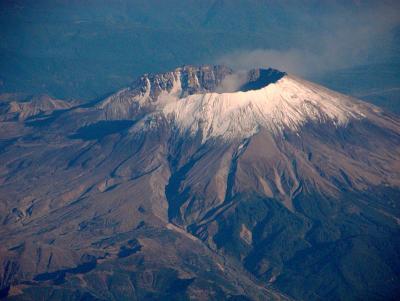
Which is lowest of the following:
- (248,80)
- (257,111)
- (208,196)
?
(208,196)

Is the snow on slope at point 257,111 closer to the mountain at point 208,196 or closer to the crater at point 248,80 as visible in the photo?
the mountain at point 208,196

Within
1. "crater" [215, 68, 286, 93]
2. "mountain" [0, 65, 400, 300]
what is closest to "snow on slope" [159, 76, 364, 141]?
"mountain" [0, 65, 400, 300]

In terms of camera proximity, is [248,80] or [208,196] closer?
[208,196]

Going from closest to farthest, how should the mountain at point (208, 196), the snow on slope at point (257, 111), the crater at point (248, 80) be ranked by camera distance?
the mountain at point (208, 196) → the snow on slope at point (257, 111) → the crater at point (248, 80)

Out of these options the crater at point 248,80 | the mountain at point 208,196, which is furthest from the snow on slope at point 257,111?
the crater at point 248,80

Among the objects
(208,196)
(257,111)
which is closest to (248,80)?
(257,111)

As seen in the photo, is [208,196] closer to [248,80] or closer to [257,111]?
[257,111]

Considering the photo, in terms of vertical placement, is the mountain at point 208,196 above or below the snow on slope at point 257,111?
below
